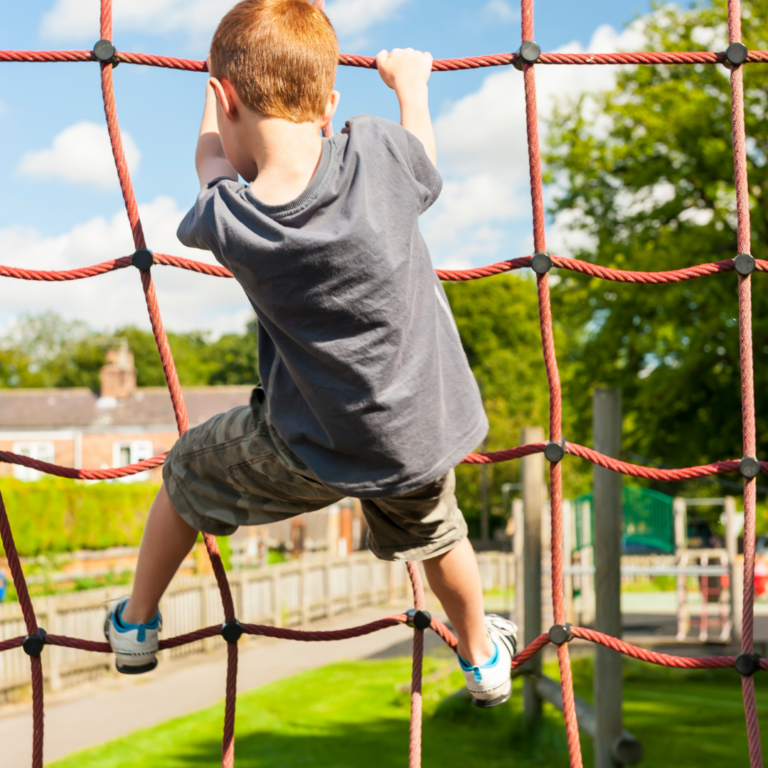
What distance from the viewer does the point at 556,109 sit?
1416cm

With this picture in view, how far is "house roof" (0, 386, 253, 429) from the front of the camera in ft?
98.5

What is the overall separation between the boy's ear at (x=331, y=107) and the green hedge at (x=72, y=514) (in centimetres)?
1435

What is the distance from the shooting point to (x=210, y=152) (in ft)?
5.27

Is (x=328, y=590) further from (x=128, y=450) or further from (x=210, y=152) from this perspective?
(x=128, y=450)

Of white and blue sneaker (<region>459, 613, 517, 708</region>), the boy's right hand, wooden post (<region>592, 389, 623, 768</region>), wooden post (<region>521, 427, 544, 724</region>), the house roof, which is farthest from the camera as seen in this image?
the house roof

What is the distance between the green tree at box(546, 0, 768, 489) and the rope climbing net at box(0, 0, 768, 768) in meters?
9.77

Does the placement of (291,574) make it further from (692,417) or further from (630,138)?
(630,138)

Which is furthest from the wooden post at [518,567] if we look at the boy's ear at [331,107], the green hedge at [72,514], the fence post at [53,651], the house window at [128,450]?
the house window at [128,450]

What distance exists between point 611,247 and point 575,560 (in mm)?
4314

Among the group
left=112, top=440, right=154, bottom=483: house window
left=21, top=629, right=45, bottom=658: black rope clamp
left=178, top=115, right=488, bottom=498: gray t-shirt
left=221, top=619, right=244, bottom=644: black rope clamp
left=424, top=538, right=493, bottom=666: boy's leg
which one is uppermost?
left=178, top=115, right=488, bottom=498: gray t-shirt

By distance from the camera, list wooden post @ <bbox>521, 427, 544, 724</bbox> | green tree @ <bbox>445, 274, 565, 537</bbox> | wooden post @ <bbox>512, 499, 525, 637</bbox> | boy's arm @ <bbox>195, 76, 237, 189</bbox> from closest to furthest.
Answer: boy's arm @ <bbox>195, 76, 237, 189</bbox> → wooden post @ <bbox>521, 427, 544, 724</bbox> → wooden post @ <bbox>512, 499, 525, 637</bbox> → green tree @ <bbox>445, 274, 565, 537</bbox>

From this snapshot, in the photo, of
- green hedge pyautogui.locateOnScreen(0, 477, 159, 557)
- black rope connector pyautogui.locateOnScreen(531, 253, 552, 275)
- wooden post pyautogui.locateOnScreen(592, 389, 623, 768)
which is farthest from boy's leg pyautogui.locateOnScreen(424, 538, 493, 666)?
green hedge pyautogui.locateOnScreen(0, 477, 159, 557)

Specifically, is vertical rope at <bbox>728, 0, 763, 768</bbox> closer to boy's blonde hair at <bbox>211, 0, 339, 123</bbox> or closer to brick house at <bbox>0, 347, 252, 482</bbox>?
boy's blonde hair at <bbox>211, 0, 339, 123</bbox>

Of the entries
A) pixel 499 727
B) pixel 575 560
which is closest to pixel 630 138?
pixel 575 560
